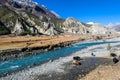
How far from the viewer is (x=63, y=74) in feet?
159

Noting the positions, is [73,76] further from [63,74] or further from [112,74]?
[112,74]

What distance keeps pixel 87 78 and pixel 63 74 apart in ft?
29.4

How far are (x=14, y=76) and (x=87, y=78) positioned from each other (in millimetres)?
17236

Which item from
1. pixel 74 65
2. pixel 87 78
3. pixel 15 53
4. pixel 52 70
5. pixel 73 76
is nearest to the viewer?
pixel 87 78

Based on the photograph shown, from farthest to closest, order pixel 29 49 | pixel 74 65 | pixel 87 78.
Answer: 1. pixel 29 49
2. pixel 74 65
3. pixel 87 78

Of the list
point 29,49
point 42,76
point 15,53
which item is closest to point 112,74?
point 42,76

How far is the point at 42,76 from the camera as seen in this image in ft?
156

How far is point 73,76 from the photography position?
45.6m

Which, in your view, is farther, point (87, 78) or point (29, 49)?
point (29, 49)

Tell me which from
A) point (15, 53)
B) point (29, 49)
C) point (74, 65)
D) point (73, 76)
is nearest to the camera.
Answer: point (73, 76)

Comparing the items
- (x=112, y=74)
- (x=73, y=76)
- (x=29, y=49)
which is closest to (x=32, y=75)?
(x=73, y=76)

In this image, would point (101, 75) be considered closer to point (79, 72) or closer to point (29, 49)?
point (79, 72)

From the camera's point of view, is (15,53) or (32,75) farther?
(15,53)

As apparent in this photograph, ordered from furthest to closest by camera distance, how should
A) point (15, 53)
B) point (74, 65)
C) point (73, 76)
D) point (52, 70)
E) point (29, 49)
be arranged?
point (29, 49) < point (15, 53) < point (74, 65) < point (52, 70) < point (73, 76)
